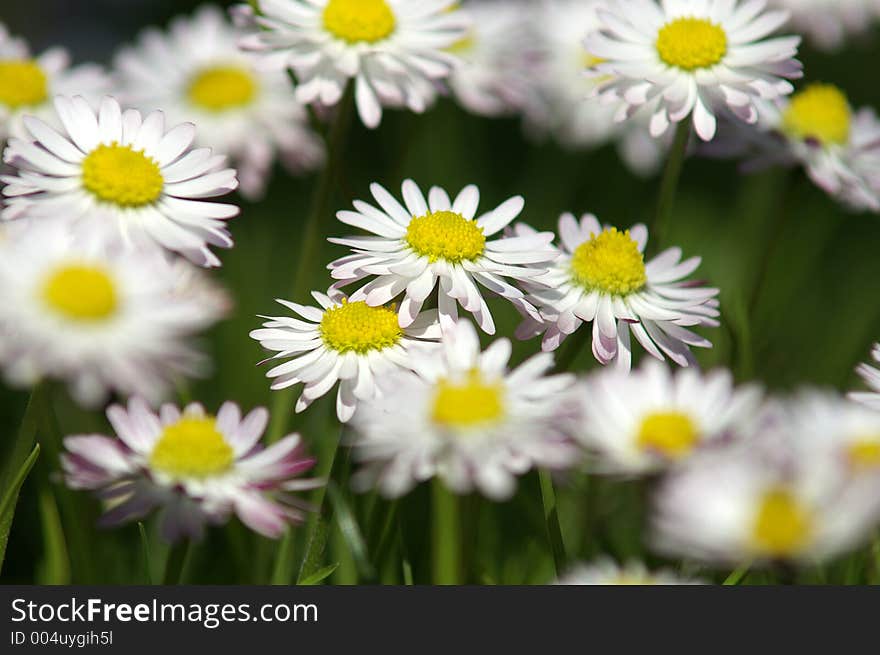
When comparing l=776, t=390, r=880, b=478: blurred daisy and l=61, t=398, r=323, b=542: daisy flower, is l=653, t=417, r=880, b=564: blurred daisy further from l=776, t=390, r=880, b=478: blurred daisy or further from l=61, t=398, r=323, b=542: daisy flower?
l=61, t=398, r=323, b=542: daisy flower

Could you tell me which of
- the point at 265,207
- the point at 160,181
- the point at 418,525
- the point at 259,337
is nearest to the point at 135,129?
the point at 160,181

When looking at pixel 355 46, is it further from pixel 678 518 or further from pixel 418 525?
pixel 678 518

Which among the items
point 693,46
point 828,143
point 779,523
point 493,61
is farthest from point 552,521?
point 493,61

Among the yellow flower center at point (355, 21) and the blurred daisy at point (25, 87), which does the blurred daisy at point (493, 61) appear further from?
the blurred daisy at point (25, 87)

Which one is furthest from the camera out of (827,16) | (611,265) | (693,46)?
(827,16)

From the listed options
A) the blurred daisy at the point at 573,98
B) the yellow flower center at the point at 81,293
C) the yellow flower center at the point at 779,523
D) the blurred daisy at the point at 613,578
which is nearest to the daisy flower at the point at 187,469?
the yellow flower center at the point at 81,293

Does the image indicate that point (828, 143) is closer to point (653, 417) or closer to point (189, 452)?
point (653, 417)

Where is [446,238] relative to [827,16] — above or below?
below
